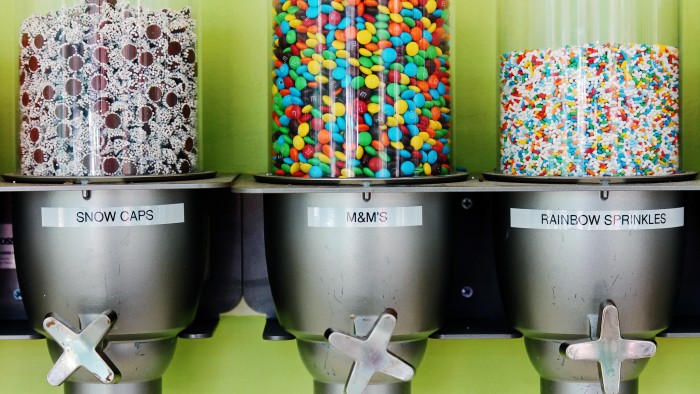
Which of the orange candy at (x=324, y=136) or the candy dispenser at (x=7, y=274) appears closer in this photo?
the orange candy at (x=324, y=136)

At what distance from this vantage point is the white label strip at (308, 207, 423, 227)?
109 centimetres

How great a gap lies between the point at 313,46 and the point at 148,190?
290 mm

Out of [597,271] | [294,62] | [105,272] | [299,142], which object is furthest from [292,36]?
[597,271]

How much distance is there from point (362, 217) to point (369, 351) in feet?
0.56

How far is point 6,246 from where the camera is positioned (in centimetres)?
134

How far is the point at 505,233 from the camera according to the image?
119cm

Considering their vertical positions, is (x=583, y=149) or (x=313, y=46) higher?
(x=313, y=46)

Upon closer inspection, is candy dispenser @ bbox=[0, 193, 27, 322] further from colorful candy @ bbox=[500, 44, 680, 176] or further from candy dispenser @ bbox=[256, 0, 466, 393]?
colorful candy @ bbox=[500, 44, 680, 176]

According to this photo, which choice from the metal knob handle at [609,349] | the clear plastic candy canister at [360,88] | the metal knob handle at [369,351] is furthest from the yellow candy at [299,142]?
the metal knob handle at [609,349]

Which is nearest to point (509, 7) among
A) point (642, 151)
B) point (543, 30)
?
point (543, 30)

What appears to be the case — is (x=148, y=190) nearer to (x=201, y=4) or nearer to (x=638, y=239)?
(x=201, y=4)

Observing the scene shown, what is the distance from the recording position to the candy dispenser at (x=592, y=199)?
3.62ft

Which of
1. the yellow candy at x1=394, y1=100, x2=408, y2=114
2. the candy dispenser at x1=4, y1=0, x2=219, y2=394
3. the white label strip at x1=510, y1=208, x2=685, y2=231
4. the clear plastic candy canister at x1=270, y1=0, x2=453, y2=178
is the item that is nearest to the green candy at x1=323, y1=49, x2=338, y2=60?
the clear plastic candy canister at x1=270, y1=0, x2=453, y2=178

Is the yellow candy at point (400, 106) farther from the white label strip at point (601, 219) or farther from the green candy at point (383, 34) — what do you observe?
the white label strip at point (601, 219)
